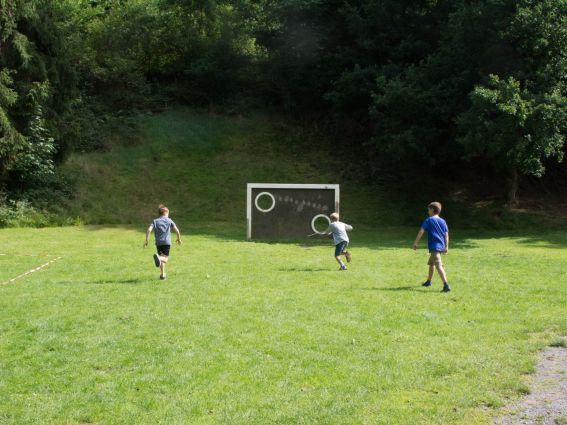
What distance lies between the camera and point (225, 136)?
36.6 metres

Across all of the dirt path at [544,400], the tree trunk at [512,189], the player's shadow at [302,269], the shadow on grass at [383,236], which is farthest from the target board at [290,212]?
the dirt path at [544,400]

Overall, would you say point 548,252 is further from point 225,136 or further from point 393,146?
point 225,136

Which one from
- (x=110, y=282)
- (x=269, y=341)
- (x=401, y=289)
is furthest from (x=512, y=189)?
(x=269, y=341)

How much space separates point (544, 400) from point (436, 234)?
6356 mm

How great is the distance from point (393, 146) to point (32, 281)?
17.4 meters

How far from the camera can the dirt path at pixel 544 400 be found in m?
5.86

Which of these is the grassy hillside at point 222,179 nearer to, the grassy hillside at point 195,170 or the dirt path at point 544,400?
the grassy hillside at point 195,170

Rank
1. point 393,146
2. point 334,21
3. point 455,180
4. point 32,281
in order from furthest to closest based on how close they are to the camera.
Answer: point 334,21 → point 455,180 → point 393,146 → point 32,281

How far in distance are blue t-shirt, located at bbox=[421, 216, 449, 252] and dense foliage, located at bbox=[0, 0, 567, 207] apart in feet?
34.8

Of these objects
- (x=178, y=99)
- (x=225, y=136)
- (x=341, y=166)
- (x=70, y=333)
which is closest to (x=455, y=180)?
(x=341, y=166)

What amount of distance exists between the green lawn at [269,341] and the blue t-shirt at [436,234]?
876 millimetres

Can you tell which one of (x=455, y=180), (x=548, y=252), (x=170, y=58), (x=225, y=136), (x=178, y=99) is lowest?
(x=548, y=252)

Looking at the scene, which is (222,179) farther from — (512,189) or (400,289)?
(400,289)

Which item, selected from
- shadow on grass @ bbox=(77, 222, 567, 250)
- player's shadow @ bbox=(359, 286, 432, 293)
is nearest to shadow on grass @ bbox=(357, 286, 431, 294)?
player's shadow @ bbox=(359, 286, 432, 293)
